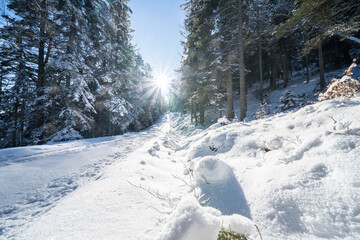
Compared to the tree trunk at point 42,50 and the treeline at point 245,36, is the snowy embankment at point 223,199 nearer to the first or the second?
the treeline at point 245,36

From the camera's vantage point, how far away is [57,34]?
9078mm

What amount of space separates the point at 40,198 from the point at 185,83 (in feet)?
46.7

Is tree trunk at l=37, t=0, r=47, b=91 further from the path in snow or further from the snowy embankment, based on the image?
the snowy embankment

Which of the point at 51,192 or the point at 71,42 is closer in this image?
the point at 51,192

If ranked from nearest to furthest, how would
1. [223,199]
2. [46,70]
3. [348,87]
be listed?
1. [223,199]
2. [348,87]
3. [46,70]

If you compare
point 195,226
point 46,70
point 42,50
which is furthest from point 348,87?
point 42,50

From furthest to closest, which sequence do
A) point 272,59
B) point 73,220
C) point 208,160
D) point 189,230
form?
point 272,59
point 208,160
point 73,220
point 189,230

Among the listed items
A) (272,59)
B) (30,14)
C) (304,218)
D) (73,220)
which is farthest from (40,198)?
(272,59)

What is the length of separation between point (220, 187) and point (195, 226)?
109cm

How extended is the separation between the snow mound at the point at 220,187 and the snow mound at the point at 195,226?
0.42 meters

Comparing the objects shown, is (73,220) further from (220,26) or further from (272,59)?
(272,59)

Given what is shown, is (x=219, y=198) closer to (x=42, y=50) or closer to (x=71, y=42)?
(x=71, y=42)

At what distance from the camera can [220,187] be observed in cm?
192

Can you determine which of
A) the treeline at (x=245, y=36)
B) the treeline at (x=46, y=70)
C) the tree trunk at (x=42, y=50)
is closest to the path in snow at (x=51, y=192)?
the treeline at (x=46, y=70)
